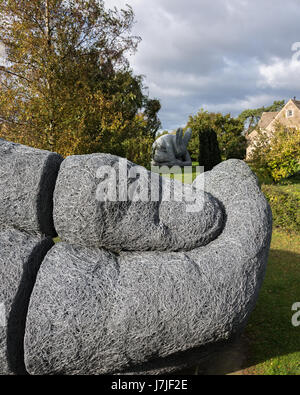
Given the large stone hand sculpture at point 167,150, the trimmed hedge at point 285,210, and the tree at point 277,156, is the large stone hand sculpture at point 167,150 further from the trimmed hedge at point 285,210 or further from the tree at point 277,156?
the trimmed hedge at point 285,210

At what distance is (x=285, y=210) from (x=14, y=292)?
25.2ft

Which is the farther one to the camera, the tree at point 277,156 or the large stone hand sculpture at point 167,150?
the large stone hand sculpture at point 167,150

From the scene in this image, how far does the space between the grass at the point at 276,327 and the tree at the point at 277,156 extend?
6.46 meters

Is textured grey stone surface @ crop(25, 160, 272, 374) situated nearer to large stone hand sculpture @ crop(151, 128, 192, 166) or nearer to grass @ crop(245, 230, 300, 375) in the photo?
grass @ crop(245, 230, 300, 375)

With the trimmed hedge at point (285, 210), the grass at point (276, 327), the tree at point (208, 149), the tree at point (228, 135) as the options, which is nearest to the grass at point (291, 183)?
the trimmed hedge at point (285, 210)

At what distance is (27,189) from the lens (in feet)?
7.65

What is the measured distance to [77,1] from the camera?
8500 millimetres

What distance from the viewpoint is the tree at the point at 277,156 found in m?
11.3

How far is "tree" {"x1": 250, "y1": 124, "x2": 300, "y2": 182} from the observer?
11.3 meters

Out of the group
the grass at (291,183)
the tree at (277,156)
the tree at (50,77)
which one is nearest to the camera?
the tree at (50,77)

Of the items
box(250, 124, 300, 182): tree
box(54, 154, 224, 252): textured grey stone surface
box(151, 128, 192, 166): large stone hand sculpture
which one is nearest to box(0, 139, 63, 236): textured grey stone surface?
box(54, 154, 224, 252): textured grey stone surface

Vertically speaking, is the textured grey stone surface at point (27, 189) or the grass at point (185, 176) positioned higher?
the grass at point (185, 176)

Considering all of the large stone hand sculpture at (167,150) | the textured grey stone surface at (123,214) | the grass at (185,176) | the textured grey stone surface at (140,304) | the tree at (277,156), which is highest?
the large stone hand sculpture at (167,150)

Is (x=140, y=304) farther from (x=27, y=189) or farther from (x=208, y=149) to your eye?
(x=208, y=149)
